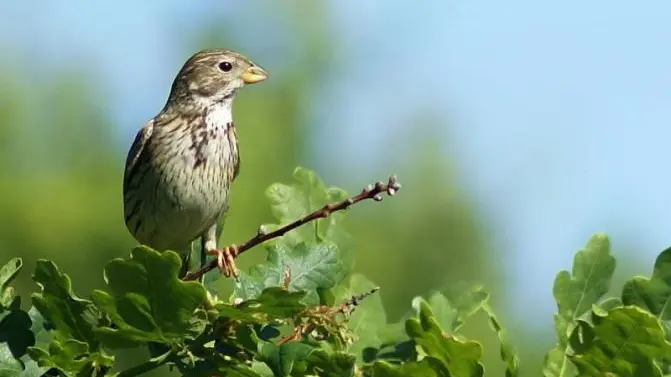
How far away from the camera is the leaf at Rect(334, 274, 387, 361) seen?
3.06 metres

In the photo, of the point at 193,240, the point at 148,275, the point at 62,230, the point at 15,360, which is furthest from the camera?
the point at 62,230

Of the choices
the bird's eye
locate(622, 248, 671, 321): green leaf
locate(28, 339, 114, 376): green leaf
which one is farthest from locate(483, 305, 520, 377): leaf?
the bird's eye

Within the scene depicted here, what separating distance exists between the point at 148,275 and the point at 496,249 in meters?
20.6

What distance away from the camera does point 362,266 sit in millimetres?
22875

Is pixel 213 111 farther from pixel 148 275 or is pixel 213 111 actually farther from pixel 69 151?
pixel 69 151

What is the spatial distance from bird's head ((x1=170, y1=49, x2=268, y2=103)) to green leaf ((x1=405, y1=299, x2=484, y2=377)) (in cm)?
437

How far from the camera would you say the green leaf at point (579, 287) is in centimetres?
276

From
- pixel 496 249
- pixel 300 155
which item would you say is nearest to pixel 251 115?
pixel 300 155

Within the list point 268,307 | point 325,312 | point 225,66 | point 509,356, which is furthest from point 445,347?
point 225,66

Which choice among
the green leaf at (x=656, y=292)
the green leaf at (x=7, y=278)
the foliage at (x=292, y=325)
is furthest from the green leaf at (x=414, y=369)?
the green leaf at (x=7, y=278)

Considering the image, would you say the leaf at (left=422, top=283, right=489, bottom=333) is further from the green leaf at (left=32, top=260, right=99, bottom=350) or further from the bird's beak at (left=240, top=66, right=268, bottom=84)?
the bird's beak at (left=240, top=66, right=268, bottom=84)

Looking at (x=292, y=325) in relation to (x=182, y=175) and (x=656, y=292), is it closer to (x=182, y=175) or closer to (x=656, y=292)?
(x=656, y=292)

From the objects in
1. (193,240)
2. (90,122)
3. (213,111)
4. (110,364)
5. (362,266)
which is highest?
(110,364)

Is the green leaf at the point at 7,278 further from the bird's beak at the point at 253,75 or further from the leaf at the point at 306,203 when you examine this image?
the bird's beak at the point at 253,75
